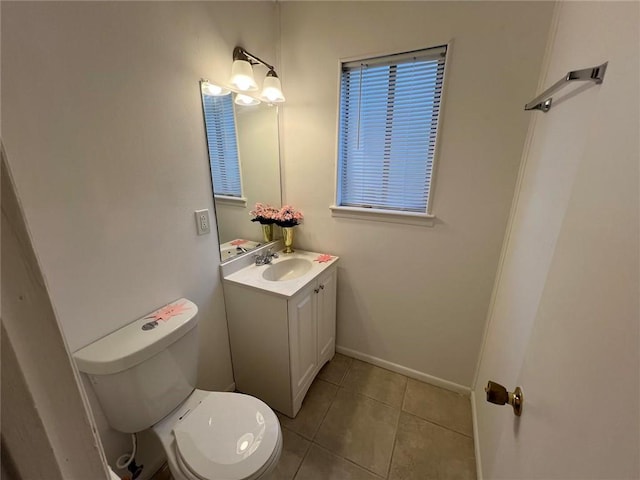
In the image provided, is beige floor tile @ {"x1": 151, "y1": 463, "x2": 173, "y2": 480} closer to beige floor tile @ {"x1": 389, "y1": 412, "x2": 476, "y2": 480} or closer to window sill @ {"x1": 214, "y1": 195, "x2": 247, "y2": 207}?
beige floor tile @ {"x1": 389, "y1": 412, "x2": 476, "y2": 480}

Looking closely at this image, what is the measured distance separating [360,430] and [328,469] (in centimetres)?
27

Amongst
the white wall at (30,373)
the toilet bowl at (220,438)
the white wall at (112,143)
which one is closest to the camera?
the white wall at (30,373)

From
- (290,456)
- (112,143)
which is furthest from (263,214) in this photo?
(290,456)

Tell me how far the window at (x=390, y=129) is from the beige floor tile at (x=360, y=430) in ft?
4.05

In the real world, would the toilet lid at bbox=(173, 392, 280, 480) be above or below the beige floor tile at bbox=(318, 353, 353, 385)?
above

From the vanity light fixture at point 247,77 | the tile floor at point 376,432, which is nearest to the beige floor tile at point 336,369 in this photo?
the tile floor at point 376,432

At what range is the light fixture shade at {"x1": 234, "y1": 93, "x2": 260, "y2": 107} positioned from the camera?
1426 mm

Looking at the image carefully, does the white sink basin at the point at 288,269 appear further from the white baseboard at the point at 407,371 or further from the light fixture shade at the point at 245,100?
the light fixture shade at the point at 245,100

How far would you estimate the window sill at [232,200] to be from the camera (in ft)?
4.54

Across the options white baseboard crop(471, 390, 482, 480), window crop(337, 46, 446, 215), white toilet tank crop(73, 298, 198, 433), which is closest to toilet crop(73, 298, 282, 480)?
white toilet tank crop(73, 298, 198, 433)

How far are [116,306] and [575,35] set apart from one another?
189 cm

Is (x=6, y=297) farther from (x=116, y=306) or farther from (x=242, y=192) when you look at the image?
(x=242, y=192)

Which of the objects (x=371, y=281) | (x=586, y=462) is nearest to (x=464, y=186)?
(x=371, y=281)

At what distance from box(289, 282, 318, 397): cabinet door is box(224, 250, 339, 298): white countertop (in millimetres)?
50
